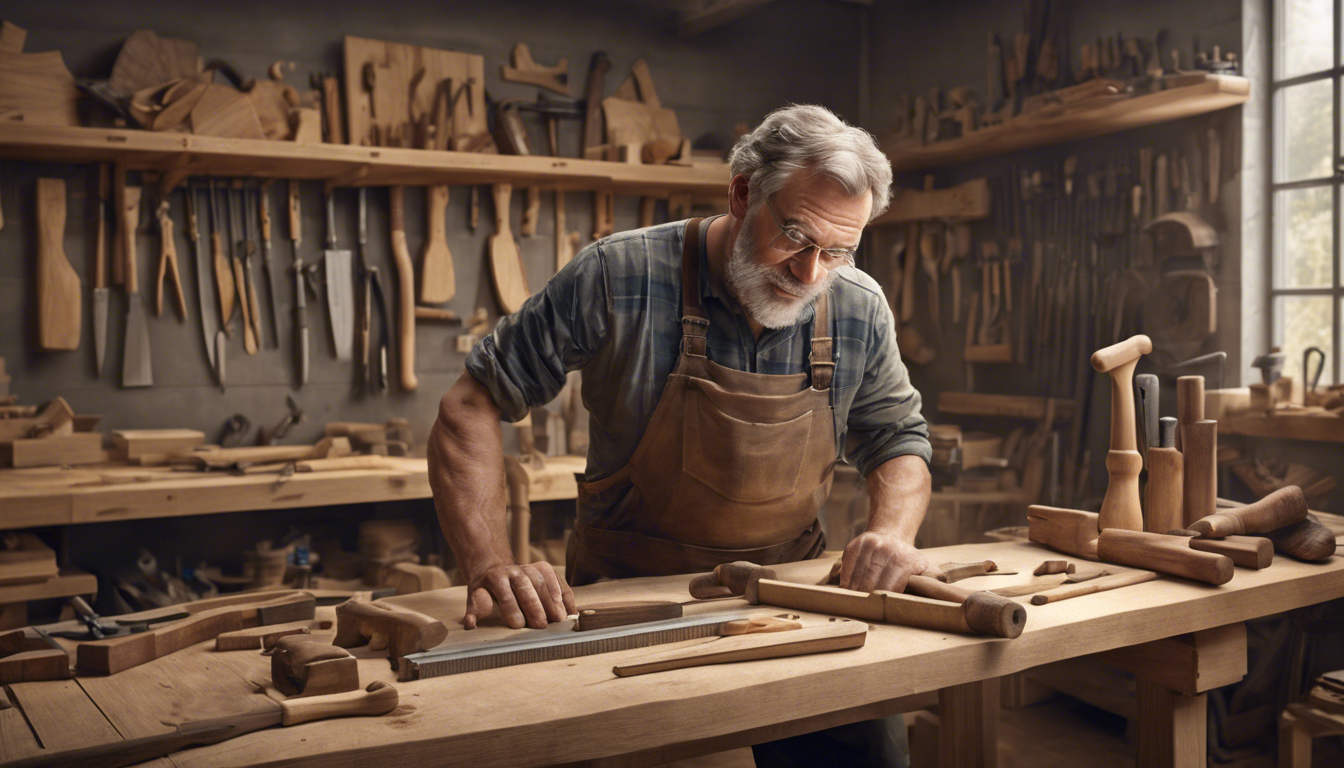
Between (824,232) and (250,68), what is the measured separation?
3.96m

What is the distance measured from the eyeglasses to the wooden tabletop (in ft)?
9.05

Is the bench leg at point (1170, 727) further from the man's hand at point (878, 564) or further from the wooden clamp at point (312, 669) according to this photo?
the wooden clamp at point (312, 669)

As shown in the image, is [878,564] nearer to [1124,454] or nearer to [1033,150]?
[1124,454]

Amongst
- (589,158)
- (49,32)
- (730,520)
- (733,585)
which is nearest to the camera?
(733,585)

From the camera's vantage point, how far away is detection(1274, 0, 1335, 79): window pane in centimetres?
425

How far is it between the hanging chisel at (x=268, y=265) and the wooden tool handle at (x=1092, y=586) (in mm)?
4196

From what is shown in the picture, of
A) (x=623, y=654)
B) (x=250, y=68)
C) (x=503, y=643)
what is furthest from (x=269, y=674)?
(x=250, y=68)

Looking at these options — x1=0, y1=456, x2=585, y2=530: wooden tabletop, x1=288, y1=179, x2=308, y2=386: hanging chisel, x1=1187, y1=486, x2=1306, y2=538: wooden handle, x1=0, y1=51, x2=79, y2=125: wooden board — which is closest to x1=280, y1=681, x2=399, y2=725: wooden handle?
x1=1187, y1=486, x2=1306, y2=538: wooden handle

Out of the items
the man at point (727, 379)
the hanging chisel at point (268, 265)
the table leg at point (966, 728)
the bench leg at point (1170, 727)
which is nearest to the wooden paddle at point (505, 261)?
the hanging chisel at point (268, 265)

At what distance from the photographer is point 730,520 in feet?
7.77

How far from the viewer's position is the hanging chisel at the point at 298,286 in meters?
5.05

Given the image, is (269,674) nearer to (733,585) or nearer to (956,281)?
(733,585)

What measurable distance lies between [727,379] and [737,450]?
16cm

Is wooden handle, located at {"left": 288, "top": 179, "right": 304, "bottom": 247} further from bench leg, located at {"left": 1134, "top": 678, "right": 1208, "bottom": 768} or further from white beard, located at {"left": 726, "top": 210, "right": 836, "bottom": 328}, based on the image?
bench leg, located at {"left": 1134, "top": 678, "right": 1208, "bottom": 768}
